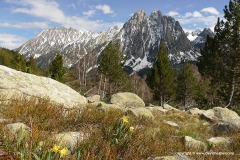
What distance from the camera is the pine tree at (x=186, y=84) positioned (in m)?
51.3

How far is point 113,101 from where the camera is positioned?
24.8 meters

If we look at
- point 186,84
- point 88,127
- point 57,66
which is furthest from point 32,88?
point 186,84

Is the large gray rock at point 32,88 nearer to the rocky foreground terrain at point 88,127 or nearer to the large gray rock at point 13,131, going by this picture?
the rocky foreground terrain at point 88,127

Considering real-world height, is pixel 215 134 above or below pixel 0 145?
below

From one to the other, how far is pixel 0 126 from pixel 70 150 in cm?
114

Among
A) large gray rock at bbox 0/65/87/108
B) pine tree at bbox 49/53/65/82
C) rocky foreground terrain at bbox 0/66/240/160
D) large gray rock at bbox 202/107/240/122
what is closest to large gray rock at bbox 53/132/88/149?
rocky foreground terrain at bbox 0/66/240/160

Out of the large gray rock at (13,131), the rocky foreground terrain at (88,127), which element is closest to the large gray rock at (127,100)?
the rocky foreground terrain at (88,127)

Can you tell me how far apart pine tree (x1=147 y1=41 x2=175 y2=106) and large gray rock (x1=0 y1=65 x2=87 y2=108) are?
38.9 m

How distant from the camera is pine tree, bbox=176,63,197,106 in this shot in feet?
168

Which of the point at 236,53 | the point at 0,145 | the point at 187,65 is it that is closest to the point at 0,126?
the point at 0,145

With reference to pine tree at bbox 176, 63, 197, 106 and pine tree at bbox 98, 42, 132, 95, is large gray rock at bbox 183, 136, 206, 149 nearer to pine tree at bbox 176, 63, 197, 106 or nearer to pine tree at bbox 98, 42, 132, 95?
pine tree at bbox 176, 63, 197, 106

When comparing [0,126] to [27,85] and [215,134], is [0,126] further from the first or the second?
[215,134]

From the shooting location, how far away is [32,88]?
30.2 ft

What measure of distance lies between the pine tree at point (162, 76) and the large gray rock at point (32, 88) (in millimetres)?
38906
